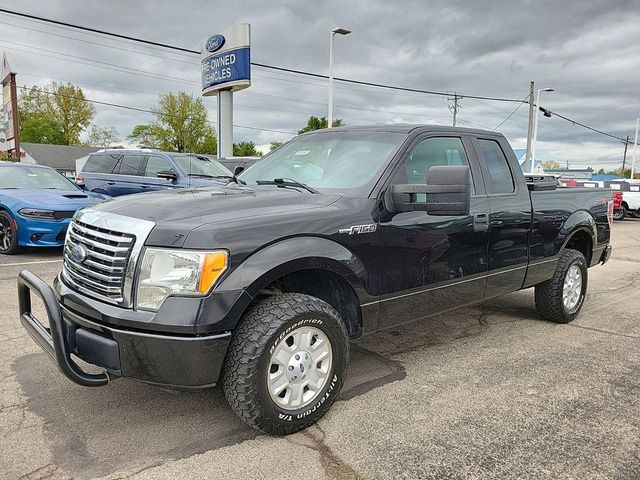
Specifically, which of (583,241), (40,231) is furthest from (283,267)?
(40,231)

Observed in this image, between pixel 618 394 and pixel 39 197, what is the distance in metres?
8.24

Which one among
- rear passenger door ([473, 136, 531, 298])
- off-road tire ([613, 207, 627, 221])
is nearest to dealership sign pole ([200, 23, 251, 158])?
off-road tire ([613, 207, 627, 221])

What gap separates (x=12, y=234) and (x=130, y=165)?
12.7 ft

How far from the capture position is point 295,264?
2812 millimetres

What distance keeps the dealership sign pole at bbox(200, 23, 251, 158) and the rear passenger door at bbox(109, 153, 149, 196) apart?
9.60 metres

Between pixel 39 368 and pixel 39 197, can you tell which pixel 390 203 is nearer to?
pixel 39 368

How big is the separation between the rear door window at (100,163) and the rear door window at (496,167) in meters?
9.78

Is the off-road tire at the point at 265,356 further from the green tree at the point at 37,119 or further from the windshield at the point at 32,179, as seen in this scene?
the green tree at the point at 37,119

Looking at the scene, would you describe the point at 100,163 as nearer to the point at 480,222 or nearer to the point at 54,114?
the point at 480,222

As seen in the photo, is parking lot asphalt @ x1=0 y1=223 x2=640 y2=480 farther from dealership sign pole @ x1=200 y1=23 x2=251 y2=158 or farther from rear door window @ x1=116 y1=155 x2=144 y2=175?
dealership sign pole @ x1=200 y1=23 x2=251 y2=158

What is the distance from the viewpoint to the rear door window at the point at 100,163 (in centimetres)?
1195

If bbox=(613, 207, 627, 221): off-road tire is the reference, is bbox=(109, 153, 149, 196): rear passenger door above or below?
above

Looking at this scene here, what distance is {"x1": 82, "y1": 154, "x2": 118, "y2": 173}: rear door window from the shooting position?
11948 mm

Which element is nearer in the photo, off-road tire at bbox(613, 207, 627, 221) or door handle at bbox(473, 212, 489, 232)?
door handle at bbox(473, 212, 489, 232)
